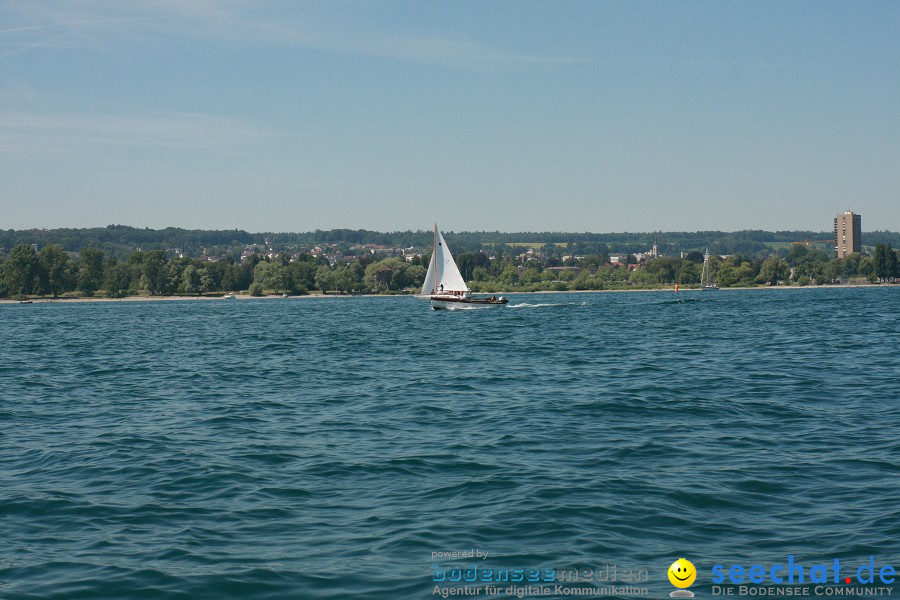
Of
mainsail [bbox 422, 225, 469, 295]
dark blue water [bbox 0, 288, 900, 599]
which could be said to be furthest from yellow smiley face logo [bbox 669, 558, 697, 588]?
mainsail [bbox 422, 225, 469, 295]

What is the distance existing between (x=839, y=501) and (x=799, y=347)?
30886 mm

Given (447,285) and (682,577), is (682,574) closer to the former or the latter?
(682,577)

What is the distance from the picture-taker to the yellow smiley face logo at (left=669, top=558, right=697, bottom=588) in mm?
9641

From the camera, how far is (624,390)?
85.5 feet

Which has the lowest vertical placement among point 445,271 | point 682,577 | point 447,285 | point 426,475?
point 426,475

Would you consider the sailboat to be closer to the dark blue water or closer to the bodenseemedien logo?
the dark blue water

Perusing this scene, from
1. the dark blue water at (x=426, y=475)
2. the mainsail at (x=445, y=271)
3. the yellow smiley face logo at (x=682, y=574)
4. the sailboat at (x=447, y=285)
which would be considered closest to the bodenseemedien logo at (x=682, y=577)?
A: the yellow smiley face logo at (x=682, y=574)

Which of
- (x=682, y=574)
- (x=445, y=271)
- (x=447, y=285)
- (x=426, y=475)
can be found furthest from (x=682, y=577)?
(x=445, y=271)

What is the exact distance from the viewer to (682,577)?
9.71m

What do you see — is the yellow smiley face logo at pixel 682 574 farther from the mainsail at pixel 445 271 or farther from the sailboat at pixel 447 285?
the mainsail at pixel 445 271

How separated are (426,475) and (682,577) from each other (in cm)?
629

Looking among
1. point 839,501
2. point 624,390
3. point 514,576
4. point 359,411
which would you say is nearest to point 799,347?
point 624,390

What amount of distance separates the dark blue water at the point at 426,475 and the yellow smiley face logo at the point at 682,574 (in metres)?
0.15

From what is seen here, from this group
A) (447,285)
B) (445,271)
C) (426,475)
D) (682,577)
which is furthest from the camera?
(445,271)
